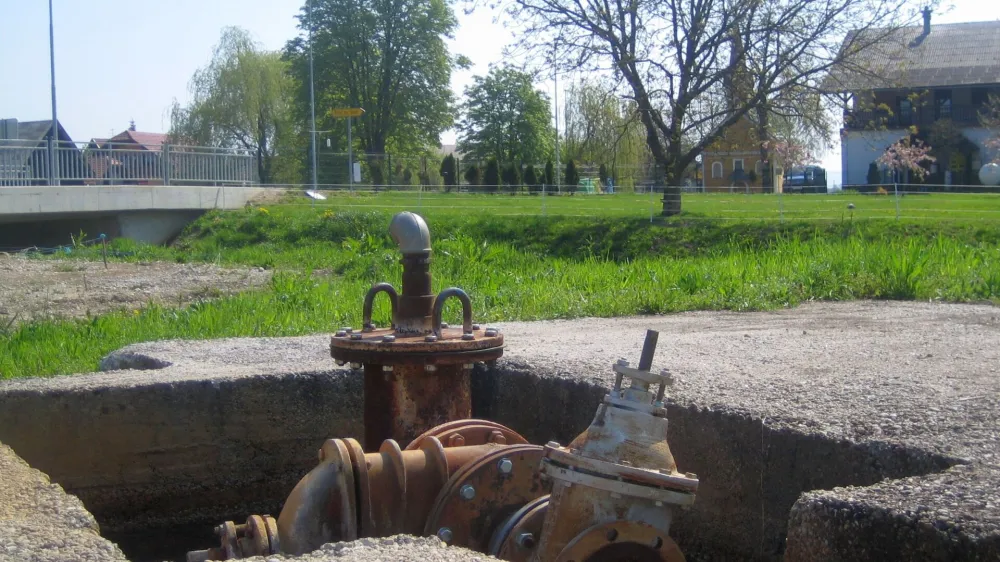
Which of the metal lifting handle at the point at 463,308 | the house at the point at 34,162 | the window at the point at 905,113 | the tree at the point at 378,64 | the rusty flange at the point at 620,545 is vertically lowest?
the rusty flange at the point at 620,545

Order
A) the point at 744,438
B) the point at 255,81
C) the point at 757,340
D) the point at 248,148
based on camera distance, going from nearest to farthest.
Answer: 1. the point at 744,438
2. the point at 757,340
3. the point at 255,81
4. the point at 248,148

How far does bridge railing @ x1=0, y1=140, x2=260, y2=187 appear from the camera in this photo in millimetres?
23812

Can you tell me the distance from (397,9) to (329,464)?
58.4 metres

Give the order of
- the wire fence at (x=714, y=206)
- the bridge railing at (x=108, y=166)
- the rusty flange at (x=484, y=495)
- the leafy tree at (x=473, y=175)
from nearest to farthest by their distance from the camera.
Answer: the rusty flange at (x=484, y=495) < the wire fence at (x=714, y=206) < the bridge railing at (x=108, y=166) < the leafy tree at (x=473, y=175)

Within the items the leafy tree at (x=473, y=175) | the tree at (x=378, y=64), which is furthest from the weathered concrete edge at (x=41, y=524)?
the tree at (x=378, y=64)

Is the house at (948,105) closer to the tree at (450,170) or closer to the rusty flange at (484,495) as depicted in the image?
Result: the tree at (450,170)

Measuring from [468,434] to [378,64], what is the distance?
57.6 metres

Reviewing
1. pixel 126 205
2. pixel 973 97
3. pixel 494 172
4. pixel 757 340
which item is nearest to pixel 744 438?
pixel 757 340

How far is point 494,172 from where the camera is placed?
161 feet

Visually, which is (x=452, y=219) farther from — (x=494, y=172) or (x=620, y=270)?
(x=494, y=172)

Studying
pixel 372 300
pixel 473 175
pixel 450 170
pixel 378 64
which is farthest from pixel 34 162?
pixel 378 64

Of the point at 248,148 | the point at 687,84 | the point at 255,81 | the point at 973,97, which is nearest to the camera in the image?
the point at 687,84

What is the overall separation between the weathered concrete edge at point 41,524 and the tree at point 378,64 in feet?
186

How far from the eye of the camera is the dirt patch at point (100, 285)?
45.4 ft
